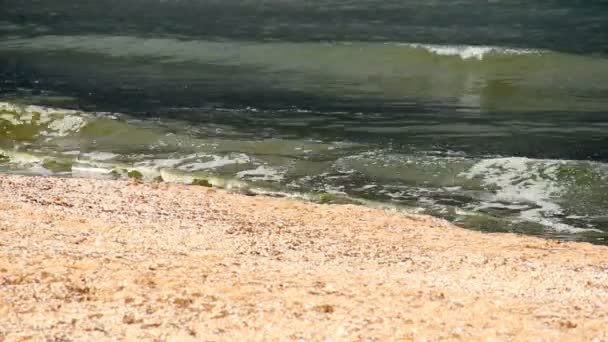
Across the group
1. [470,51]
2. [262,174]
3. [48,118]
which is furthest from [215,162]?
[470,51]

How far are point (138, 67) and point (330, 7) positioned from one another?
426 inches

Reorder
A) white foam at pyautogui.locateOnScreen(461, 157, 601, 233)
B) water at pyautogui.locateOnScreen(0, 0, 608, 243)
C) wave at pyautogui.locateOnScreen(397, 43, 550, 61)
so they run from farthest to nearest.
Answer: wave at pyautogui.locateOnScreen(397, 43, 550, 61)
water at pyautogui.locateOnScreen(0, 0, 608, 243)
white foam at pyautogui.locateOnScreen(461, 157, 601, 233)

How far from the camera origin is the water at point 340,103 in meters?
12.9

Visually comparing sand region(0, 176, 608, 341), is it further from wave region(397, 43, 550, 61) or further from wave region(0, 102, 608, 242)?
wave region(397, 43, 550, 61)

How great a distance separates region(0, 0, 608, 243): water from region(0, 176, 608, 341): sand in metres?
1.81

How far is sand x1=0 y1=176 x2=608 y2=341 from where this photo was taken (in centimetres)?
652

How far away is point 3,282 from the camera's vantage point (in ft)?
23.4

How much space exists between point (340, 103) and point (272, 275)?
38.3 ft

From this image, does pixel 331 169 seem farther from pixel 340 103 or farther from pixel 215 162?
pixel 340 103

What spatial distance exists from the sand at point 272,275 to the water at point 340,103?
5.95 ft

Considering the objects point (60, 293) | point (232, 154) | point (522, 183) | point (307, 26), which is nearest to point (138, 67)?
point (307, 26)

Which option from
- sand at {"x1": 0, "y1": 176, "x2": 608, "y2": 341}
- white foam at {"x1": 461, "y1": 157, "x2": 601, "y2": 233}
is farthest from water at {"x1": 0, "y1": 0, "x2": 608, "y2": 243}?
sand at {"x1": 0, "y1": 176, "x2": 608, "y2": 341}

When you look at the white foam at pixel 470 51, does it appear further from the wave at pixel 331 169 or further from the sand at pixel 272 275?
the sand at pixel 272 275

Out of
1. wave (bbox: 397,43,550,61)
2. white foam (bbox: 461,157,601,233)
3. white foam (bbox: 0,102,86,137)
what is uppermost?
wave (bbox: 397,43,550,61)
